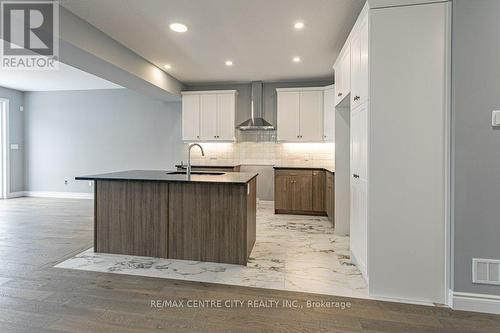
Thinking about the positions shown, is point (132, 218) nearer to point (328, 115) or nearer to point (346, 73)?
point (346, 73)

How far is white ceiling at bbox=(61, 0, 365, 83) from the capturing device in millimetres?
2953

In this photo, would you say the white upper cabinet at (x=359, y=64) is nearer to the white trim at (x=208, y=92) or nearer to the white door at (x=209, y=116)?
the white trim at (x=208, y=92)

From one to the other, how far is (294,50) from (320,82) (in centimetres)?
186

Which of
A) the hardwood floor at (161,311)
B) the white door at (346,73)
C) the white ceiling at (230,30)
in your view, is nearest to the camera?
the hardwood floor at (161,311)

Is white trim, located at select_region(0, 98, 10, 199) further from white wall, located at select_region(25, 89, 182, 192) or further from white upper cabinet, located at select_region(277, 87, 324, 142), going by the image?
white upper cabinet, located at select_region(277, 87, 324, 142)

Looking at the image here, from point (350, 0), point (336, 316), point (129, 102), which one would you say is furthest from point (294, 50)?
point (129, 102)

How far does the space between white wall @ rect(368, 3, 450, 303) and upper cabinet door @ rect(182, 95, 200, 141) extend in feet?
14.5

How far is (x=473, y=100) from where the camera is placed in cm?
212

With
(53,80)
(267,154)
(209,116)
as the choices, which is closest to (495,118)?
(267,154)

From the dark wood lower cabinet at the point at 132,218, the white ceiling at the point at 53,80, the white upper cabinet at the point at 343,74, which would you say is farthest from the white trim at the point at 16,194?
the white upper cabinet at the point at 343,74

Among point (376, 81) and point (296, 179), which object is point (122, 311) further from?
point (296, 179)

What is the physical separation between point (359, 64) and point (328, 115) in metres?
2.92

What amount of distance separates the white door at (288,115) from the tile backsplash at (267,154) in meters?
0.43

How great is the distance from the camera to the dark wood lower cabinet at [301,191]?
17.4ft
